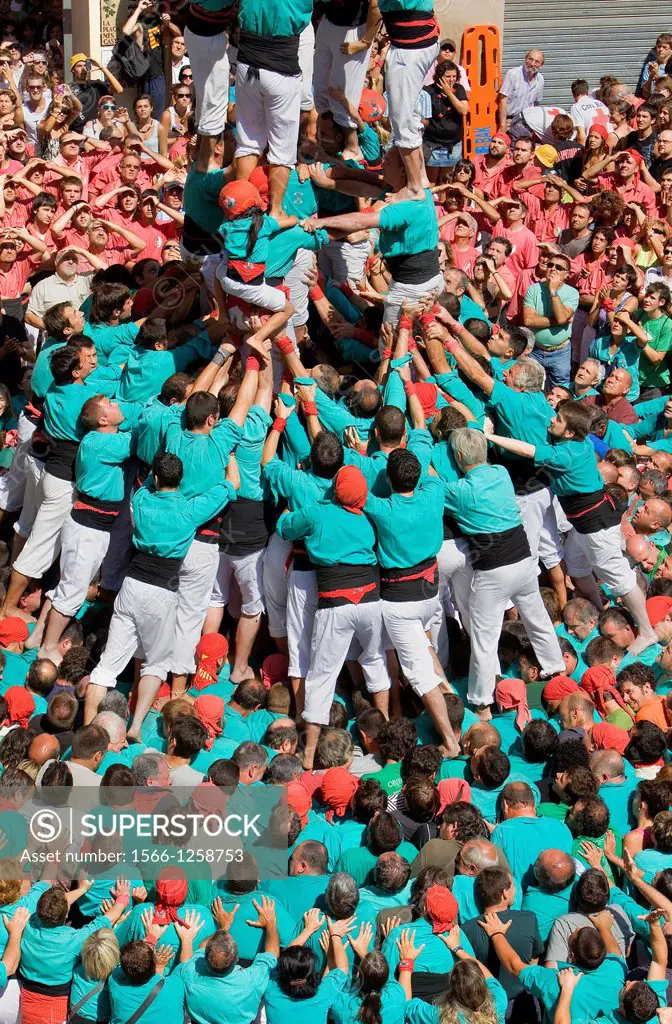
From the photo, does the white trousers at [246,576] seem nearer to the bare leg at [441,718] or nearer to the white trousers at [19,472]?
the bare leg at [441,718]

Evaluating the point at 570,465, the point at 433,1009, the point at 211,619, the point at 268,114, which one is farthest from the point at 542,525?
the point at 433,1009

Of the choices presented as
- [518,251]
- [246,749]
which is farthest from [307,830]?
[518,251]

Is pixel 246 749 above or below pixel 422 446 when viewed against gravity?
below

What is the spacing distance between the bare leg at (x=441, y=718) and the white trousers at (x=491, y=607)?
0.37m

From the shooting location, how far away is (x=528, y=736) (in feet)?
23.5

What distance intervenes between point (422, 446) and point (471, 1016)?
3217 millimetres

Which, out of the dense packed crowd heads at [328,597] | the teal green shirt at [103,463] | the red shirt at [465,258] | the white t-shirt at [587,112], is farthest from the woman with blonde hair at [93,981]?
the white t-shirt at [587,112]

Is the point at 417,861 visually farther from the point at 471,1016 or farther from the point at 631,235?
the point at 631,235

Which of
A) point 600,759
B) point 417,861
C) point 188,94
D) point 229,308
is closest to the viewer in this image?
point 417,861

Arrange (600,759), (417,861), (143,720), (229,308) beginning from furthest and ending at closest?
(229,308), (143,720), (600,759), (417,861)

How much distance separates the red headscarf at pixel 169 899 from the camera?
5.77 m

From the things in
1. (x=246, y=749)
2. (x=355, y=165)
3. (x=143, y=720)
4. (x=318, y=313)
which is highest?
(x=355, y=165)

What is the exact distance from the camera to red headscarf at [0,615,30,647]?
8078mm

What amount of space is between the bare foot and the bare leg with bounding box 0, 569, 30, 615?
3550 millimetres
